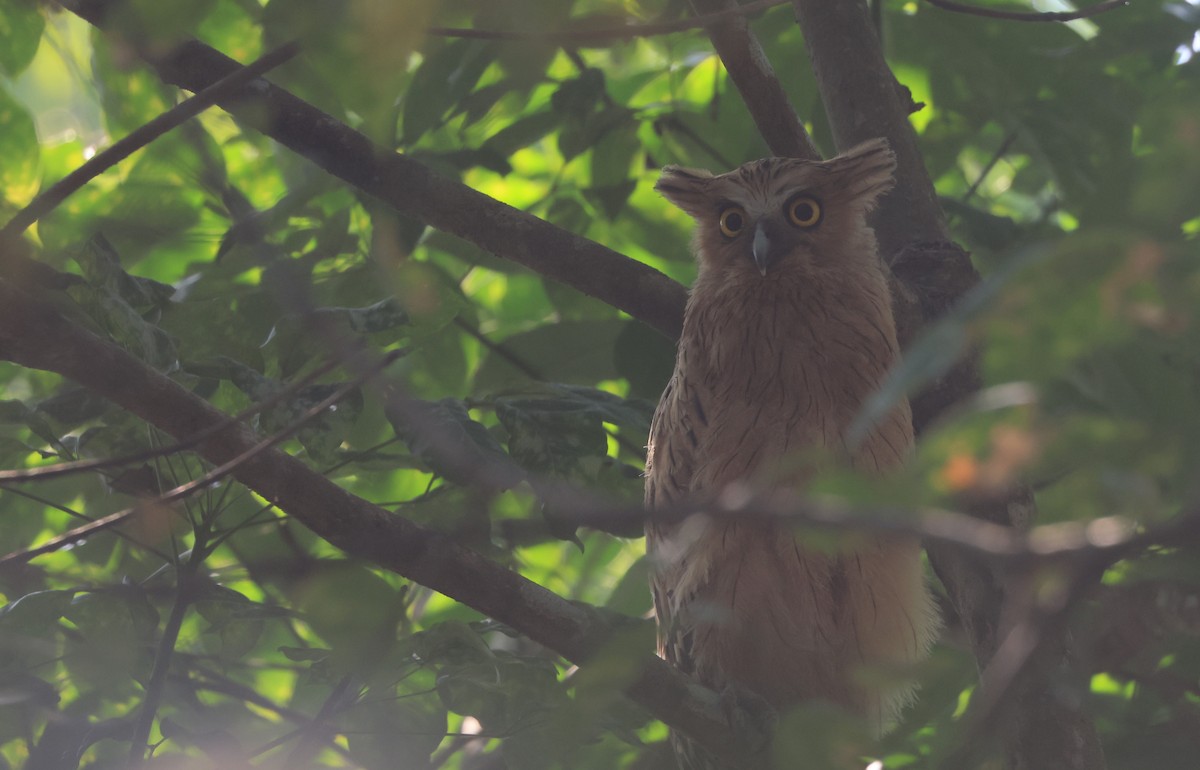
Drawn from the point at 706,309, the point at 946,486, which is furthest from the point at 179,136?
the point at 946,486

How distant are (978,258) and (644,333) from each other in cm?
106

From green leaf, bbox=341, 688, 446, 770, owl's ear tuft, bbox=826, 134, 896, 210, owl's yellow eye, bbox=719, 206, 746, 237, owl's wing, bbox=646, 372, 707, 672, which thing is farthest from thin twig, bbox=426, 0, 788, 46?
owl's yellow eye, bbox=719, 206, 746, 237

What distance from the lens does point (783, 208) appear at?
3592 millimetres

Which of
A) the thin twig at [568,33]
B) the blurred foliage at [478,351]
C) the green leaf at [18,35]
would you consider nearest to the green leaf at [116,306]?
the blurred foliage at [478,351]

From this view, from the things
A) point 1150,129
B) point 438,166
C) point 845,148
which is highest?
point 1150,129

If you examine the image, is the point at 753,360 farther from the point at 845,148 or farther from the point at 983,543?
the point at 983,543

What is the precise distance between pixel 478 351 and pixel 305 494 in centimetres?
162

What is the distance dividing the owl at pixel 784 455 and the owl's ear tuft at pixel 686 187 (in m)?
0.02

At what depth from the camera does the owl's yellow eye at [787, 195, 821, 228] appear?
3609 millimetres

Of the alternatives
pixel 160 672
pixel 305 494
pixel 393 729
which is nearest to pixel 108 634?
pixel 160 672

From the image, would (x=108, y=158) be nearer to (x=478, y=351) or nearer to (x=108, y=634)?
(x=108, y=634)

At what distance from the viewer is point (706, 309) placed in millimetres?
3344

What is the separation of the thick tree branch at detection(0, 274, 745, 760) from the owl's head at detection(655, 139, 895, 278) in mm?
1705

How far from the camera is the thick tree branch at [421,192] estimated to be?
8.53 ft
